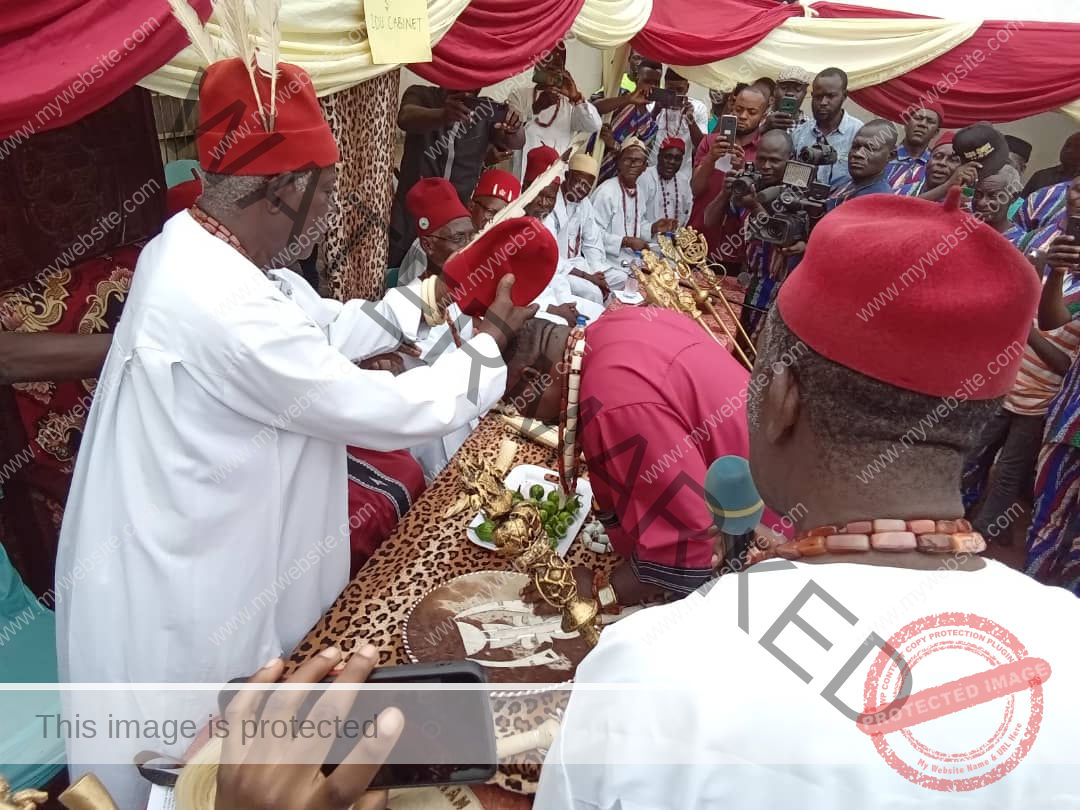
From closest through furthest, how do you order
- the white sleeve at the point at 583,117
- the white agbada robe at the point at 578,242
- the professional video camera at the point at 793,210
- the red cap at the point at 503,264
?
the red cap at the point at 503,264
the professional video camera at the point at 793,210
the white agbada robe at the point at 578,242
the white sleeve at the point at 583,117

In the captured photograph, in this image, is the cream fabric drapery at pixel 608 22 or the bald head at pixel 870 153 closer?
the bald head at pixel 870 153

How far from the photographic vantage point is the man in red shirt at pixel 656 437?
1.50m

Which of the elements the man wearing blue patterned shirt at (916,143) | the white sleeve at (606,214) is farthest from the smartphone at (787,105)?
the white sleeve at (606,214)

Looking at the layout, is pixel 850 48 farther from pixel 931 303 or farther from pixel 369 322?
Result: pixel 931 303

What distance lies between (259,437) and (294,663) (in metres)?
0.48

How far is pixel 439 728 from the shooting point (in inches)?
35.7

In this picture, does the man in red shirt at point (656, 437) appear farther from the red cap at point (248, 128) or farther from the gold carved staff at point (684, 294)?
the gold carved staff at point (684, 294)

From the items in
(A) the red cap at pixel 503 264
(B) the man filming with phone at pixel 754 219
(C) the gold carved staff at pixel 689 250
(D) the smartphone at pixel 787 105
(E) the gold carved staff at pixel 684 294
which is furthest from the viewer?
(D) the smartphone at pixel 787 105

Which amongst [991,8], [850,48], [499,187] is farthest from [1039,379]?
[991,8]

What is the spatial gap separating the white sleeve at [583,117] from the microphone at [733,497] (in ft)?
13.5

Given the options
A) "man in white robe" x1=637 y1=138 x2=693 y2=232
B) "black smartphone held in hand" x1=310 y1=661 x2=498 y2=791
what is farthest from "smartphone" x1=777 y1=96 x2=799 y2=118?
"black smartphone held in hand" x1=310 y1=661 x2=498 y2=791

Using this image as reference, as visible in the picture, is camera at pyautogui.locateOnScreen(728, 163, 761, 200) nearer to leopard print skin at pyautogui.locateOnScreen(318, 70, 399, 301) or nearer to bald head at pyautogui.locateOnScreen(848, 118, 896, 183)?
bald head at pyautogui.locateOnScreen(848, 118, 896, 183)

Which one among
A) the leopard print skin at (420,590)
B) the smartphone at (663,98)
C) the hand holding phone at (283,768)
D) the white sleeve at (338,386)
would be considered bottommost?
the smartphone at (663,98)

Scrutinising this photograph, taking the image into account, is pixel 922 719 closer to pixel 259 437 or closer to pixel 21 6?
pixel 259 437
